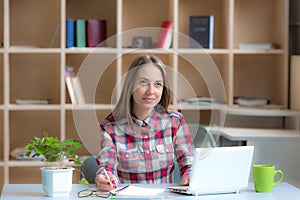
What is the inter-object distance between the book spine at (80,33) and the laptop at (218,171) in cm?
204

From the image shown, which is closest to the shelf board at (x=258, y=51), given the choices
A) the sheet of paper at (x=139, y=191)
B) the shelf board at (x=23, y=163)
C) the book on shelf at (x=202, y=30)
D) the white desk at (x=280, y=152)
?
the book on shelf at (x=202, y=30)

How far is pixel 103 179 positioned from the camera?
2197mm

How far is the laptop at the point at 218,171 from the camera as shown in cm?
213

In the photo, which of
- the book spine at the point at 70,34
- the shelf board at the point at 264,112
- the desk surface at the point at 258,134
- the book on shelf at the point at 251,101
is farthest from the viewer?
the book on shelf at the point at 251,101

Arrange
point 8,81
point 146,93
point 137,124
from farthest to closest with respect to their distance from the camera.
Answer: point 8,81
point 137,124
point 146,93

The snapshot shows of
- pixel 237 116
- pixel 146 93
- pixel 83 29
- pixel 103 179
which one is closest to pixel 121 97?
pixel 146 93

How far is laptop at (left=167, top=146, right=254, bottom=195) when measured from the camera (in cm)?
213

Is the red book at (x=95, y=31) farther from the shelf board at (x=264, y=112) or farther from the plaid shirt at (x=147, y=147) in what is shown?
the plaid shirt at (x=147, y=147)

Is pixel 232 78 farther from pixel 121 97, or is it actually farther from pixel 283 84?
pixel 121 97

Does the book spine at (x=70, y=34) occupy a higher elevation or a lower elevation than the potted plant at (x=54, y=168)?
higher

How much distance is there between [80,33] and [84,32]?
0.03 meters

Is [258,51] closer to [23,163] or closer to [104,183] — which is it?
[23,163]

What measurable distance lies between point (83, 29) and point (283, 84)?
56.8 inches

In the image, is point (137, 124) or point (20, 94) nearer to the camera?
point (137, 124)
